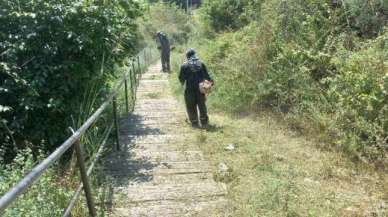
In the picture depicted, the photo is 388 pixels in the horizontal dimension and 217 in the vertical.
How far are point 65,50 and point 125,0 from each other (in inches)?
113

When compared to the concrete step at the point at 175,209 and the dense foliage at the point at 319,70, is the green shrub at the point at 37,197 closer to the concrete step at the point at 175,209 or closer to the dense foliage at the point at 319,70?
the concrete step at the point at 175,209

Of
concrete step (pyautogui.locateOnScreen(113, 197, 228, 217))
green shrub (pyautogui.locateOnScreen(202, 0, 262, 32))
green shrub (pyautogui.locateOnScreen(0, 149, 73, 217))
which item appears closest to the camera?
green shrub (pyautogui.locateOnScreen(0, 149, 73, 217))

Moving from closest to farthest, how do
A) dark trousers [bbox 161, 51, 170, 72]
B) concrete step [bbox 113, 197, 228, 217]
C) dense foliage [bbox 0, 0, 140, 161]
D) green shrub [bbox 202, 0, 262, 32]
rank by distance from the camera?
concrete step [bbox 113, 197, 228, 217] → dense foliage [bbox 0, 0, 140, 161] → green shrub [bbox 202, 0, 262, 32] → dark trousers [bbox 161, 51, 170, 72]

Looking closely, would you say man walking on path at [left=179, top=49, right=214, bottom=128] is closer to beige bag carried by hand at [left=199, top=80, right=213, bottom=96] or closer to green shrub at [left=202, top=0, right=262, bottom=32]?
beige bag carried by hand at [left=199, top=80, right=213, bottom=96]

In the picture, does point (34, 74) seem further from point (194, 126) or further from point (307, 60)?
point (307, 60)

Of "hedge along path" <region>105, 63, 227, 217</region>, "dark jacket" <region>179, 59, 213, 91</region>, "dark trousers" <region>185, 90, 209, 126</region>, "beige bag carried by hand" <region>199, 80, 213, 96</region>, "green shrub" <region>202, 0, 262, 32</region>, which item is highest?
"green shrub" <region>202, 0, 262, 32</region>

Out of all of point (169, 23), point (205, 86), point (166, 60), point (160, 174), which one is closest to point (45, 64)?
point (160, 174)

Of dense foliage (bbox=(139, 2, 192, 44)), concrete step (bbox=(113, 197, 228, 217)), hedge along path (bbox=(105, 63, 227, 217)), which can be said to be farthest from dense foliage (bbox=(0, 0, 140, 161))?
dense foliage (bbox=(139, 2, 192, 44))

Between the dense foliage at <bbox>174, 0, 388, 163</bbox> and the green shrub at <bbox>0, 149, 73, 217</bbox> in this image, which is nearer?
the green shrub at <bbox>0, 149, 73, 217</bbox>

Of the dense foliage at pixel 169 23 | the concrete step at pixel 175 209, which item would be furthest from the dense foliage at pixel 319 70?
the dense foliage at pixel 169 23

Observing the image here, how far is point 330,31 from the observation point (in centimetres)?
895

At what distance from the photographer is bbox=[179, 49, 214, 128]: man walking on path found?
29.5 feet

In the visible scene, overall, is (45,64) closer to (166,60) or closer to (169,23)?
(166,60)

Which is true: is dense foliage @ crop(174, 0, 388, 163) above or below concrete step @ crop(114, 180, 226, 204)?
above
